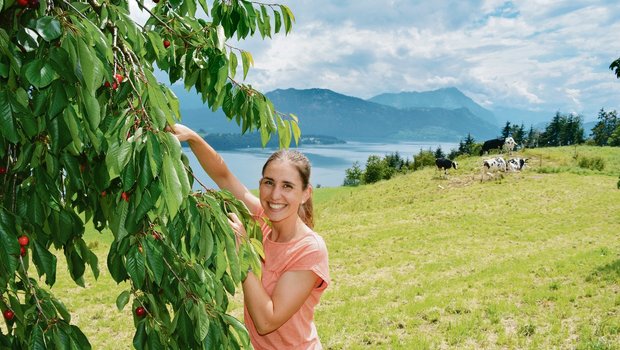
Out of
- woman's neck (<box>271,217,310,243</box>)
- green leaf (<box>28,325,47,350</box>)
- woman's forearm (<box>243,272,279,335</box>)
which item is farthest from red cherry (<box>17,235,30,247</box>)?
woman's neck (<box>271,217,310,243</box>)

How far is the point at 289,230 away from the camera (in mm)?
3072

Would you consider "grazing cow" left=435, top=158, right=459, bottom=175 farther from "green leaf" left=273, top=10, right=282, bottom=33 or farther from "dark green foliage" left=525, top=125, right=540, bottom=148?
"dark green foliage" left=525, top=125, right=540, bottom=148

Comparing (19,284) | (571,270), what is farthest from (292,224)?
(571,270)

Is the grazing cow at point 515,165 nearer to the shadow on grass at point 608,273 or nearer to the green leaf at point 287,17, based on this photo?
the shadow on grass at point 608,273

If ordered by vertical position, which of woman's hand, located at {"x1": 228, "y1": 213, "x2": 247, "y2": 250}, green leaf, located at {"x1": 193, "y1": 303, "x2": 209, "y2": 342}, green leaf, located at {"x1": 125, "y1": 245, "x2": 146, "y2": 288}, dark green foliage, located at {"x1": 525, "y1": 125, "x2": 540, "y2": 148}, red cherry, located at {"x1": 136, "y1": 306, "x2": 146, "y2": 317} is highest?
dark green foliage, located at {"x1": 525, "y1": 125, "x2": 540, "y2": 148}

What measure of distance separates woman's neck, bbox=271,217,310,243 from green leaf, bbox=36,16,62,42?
6.37 ft

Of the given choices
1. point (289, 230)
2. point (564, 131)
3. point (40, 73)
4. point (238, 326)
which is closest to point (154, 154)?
point (40, 73)

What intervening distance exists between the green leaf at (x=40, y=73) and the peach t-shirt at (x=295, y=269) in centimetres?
181

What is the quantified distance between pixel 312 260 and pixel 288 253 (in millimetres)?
168

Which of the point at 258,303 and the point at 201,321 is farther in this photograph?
the point at 258,303

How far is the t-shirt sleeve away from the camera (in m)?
2.83

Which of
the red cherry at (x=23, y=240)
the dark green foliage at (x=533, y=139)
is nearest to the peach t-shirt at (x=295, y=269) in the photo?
the red cherry at (x=23, y=240)

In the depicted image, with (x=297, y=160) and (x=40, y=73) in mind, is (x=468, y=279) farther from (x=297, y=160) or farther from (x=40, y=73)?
(x=40, y=73)

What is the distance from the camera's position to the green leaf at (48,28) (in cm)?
131
